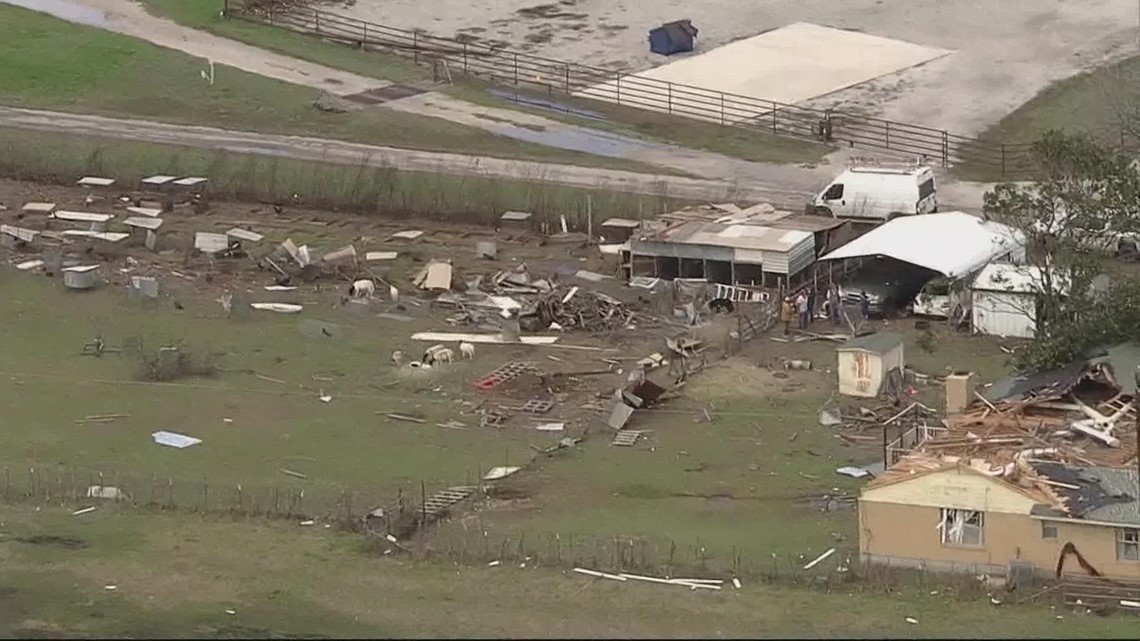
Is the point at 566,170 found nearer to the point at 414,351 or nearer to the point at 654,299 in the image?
the point at 654,299

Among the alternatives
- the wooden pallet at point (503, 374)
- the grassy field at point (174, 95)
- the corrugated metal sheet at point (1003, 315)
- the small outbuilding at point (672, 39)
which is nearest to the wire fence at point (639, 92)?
the small outbuilding at point (672, 39)

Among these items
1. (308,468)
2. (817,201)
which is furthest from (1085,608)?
(817,201)

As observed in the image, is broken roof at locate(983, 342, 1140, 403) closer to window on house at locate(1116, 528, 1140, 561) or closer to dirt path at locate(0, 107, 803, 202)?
window on house at locate(1116, 528, 1140, 561)

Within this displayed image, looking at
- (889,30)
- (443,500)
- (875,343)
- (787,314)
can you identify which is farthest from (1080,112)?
(443,500)

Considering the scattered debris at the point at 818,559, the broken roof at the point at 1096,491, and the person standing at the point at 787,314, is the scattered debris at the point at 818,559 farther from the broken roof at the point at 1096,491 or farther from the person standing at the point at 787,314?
the person standing at the point at 787,314

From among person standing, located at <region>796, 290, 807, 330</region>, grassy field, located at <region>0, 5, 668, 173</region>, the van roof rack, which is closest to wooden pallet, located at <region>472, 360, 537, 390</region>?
person standing, located at <region>796, 290, 807, 330</region>

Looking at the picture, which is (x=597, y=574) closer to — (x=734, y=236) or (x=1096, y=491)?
(x=1096, y=491)
